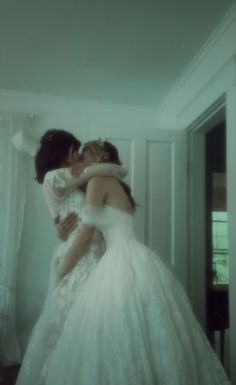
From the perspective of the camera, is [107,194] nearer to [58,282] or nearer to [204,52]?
[58,282]

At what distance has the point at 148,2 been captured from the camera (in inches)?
67.9

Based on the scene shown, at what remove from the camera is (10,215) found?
2629mm

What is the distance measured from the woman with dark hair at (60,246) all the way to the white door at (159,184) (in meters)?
0.78

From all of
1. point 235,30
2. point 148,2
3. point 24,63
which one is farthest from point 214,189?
point 24,63

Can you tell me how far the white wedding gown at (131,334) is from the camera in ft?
3.78

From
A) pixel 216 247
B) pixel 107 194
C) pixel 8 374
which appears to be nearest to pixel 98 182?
pixel 107 194

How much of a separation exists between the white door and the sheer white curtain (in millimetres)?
599

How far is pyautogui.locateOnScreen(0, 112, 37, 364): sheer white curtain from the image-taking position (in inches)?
98.5

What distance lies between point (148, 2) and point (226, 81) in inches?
21.1

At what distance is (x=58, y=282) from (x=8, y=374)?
3.85 feet

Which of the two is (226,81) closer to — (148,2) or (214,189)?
(148,2)

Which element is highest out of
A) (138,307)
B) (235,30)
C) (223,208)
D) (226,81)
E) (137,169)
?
(235,30)

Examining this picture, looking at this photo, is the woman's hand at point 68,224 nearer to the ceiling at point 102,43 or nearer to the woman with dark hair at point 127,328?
the woman with dark hair at point 127,328

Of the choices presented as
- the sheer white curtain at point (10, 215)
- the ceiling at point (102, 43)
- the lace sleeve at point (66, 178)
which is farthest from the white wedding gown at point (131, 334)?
the sheer white curtain at point (10, 215)
